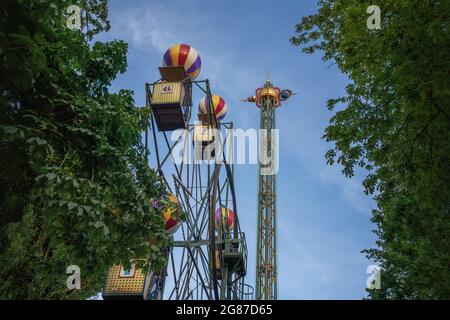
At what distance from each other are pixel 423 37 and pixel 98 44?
14.9 feet

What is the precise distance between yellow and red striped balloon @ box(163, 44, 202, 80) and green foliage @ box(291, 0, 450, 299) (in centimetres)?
810

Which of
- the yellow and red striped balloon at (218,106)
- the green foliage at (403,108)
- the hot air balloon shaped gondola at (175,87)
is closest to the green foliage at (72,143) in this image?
the green foliage at (403,108)

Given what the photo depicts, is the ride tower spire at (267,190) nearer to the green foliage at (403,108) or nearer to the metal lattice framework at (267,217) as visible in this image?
the metal lattice framework at (267,217)

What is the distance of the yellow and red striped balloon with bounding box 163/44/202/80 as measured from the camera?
56.9ft

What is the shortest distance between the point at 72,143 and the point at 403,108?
5013 millimetres

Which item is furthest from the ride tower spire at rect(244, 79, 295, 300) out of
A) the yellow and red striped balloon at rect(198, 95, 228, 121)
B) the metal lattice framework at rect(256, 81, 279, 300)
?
the yellow and red striped balloon at rect(198, 95, 228, 121)

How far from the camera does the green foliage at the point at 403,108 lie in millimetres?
5703

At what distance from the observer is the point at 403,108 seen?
7.28 meters

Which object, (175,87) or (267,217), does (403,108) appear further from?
(267,217)

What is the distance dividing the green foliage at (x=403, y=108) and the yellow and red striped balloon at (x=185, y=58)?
810 cm

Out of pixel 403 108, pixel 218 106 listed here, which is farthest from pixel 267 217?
pixel 403 108

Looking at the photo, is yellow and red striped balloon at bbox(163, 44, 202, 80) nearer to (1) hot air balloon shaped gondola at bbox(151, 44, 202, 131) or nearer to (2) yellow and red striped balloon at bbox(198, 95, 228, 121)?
(1) hot air balloon shaped gondola at bbox(151, 44, 202, 131)
